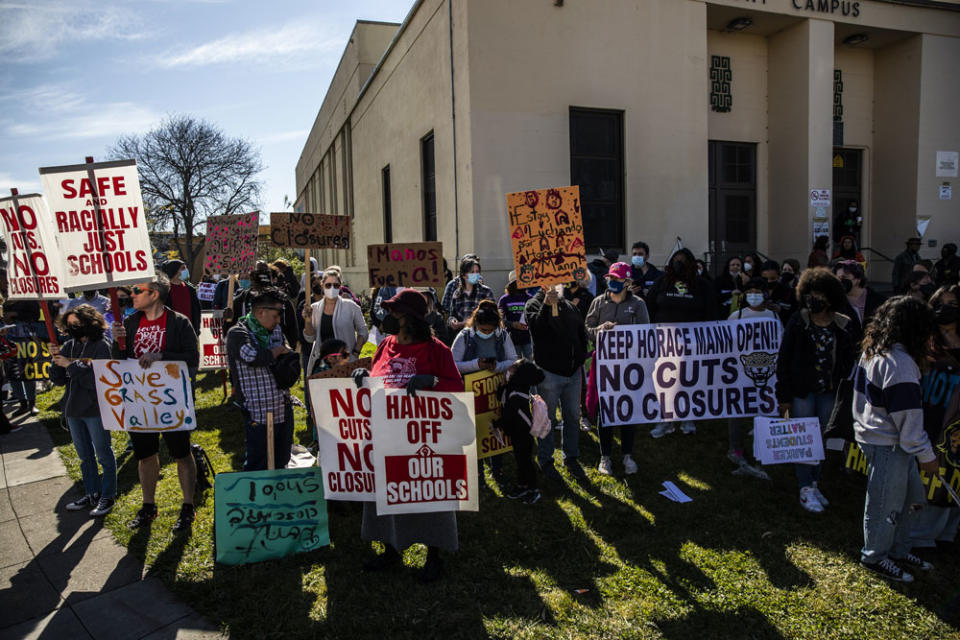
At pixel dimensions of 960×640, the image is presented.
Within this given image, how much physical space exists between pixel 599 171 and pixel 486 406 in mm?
8948

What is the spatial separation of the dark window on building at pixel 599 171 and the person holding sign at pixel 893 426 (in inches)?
353

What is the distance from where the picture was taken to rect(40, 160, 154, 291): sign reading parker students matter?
490cm

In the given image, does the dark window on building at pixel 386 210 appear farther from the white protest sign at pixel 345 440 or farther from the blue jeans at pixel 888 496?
the blue jeans at pixel 888 496

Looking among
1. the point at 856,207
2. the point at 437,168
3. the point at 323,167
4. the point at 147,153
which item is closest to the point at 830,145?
the point at 856,207

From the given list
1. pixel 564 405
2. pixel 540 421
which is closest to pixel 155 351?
pixel 540 421

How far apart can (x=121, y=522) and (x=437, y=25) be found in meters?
11.6

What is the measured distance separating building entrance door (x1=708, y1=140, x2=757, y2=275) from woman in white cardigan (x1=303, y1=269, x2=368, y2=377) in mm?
10956

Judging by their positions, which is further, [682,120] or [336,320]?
[682,120]

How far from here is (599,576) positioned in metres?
4.13

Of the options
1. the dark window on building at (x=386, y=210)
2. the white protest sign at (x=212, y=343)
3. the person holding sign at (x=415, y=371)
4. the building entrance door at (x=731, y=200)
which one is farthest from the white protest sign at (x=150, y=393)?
the dark window on building at (x=386, y=210)

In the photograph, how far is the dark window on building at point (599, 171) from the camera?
12633 mm

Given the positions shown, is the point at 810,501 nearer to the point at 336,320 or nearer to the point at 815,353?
the point at 815,353

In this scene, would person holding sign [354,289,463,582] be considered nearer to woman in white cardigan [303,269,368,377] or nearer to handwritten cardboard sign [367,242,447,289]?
woman in white cardigan [303,269,368,377]

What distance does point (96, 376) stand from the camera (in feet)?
15.6
